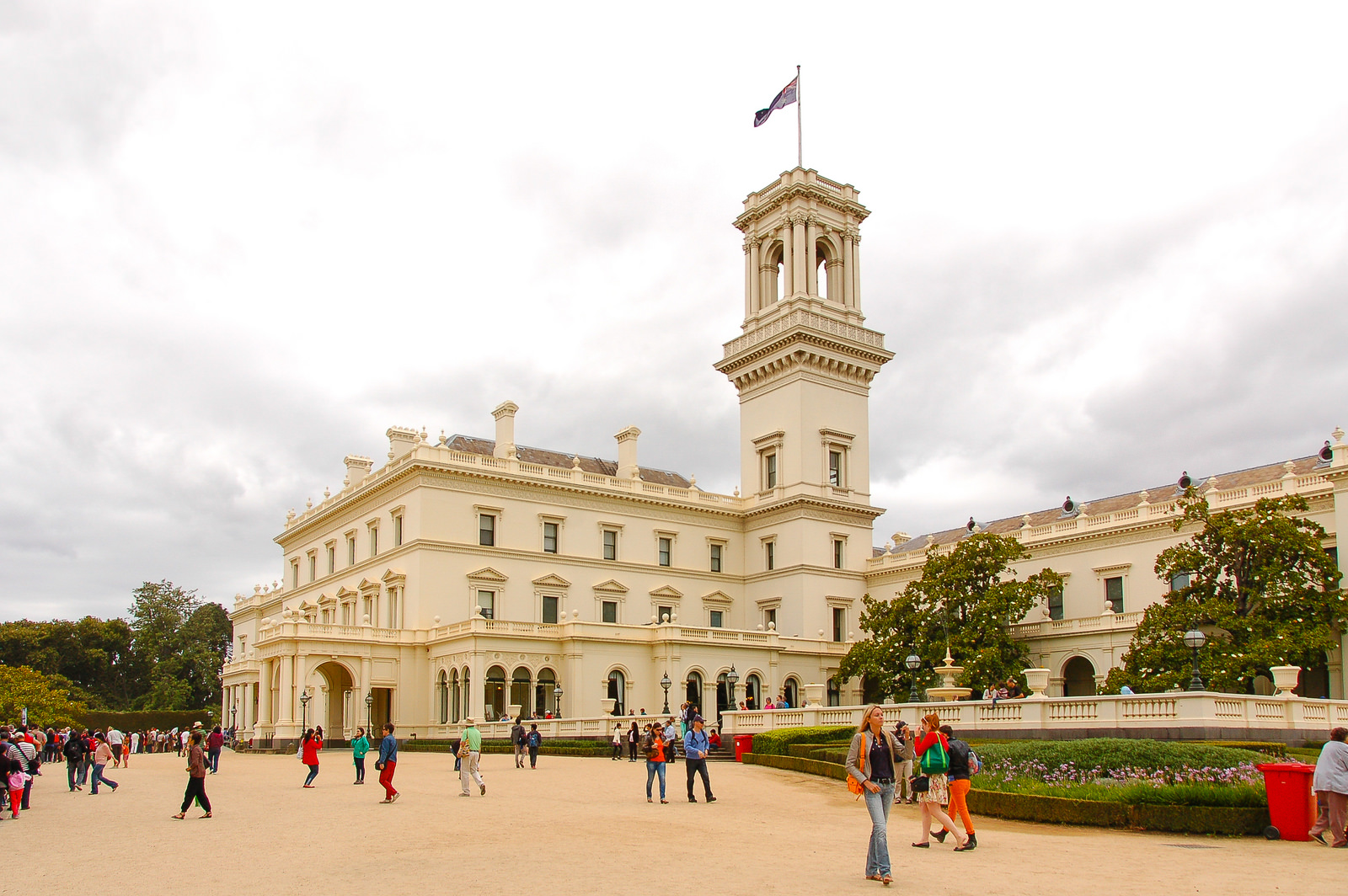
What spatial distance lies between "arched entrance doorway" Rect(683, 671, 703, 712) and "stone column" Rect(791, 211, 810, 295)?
23034 millimetres

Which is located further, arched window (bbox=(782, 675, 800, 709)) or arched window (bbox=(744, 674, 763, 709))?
arched window (bbox=(782, 675, 800, 709))

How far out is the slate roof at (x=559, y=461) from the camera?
63.1m

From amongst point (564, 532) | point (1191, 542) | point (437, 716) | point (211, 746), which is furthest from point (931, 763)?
point (564, 532)

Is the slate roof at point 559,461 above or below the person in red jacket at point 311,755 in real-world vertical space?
above

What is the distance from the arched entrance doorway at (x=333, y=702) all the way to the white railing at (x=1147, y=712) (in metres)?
33.6

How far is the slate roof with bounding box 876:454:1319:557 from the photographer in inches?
2002

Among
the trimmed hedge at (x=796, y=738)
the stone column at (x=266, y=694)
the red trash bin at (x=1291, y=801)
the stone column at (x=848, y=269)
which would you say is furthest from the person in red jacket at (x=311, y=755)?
the stone column at (x=848, y=269)

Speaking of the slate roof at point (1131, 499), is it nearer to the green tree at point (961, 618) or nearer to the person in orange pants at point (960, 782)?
the green tree at point (961, 618)

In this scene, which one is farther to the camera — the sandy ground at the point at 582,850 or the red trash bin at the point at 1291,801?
the red trash bin at the point at 1291,801

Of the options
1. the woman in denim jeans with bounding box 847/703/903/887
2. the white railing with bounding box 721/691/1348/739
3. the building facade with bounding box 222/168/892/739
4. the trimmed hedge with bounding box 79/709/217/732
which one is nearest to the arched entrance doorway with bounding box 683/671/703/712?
the building facade with bounding box 222/168/892/739

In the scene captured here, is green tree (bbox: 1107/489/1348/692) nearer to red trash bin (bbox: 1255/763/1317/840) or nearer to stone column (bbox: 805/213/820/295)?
red trash bin (bbox: 1255/763/1317/840)

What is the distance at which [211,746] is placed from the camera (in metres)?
31.2

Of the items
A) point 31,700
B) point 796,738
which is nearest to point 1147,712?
point 796,738

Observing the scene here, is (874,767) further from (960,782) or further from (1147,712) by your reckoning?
(1147,712)
